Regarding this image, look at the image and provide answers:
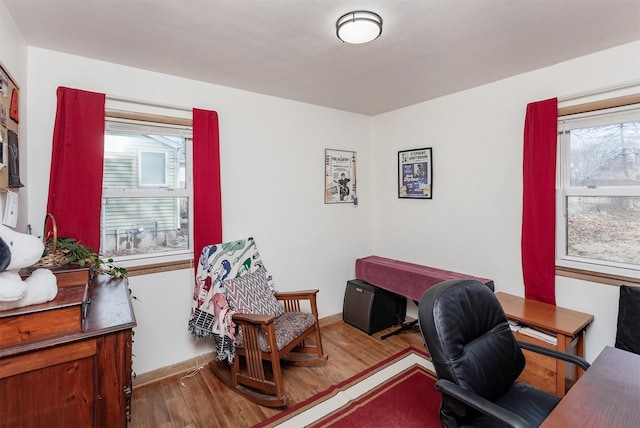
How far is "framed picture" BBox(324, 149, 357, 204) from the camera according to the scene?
345 cm

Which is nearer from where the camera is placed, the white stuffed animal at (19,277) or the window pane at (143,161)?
the white stuffed animal at (19,277)

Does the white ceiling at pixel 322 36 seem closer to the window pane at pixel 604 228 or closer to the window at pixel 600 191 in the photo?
the window at pixel 600 191

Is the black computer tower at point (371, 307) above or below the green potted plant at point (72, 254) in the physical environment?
below

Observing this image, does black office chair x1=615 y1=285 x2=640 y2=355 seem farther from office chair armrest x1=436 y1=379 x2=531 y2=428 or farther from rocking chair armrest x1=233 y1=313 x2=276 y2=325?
rocking chair armrest x1=233 y1=313 x2=276 y2=325

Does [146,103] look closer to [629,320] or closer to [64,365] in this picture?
[64,365]

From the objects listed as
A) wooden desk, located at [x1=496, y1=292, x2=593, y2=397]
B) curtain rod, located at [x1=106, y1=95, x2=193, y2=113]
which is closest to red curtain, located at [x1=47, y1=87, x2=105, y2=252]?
curtain rod, located at [x1=106, y1=95, x2=193, y2=113]

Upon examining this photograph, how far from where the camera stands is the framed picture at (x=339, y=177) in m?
3.45

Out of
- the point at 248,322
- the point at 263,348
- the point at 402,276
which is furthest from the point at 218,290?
the point at 402,276

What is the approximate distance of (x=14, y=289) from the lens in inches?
40.4

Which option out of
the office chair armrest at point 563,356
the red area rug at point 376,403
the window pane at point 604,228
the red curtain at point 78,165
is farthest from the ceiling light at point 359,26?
the red area rug at point 376,403

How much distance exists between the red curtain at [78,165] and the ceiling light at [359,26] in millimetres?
1720

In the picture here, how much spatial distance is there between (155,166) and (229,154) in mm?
604

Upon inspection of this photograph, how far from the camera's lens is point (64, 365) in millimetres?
1127

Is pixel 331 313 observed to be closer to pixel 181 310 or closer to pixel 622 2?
pixel 181 310
